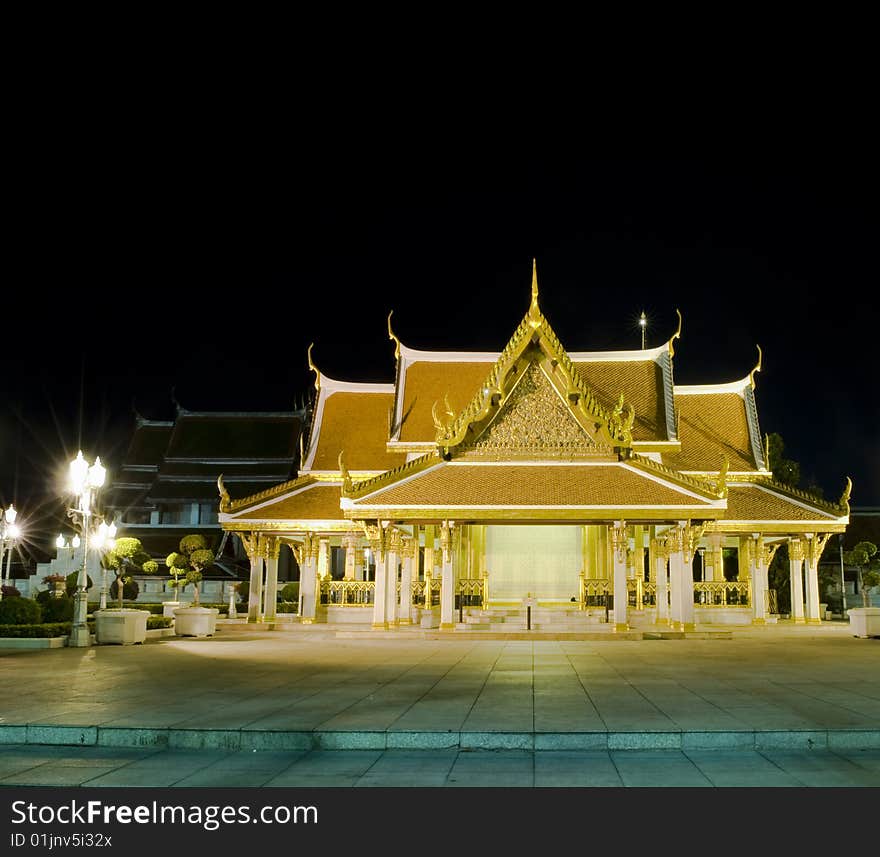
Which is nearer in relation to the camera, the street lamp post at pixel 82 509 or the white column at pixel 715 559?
the street lamp post at pixel 82 509

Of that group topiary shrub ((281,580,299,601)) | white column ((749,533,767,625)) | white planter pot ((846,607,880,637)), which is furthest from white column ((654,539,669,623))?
topiary shrub ((281,580,299,601))

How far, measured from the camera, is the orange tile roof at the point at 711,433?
28219 millimetres

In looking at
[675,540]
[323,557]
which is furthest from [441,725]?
[323,557]

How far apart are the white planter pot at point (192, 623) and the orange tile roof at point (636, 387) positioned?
13.4m

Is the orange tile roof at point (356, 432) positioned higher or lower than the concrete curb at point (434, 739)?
higher

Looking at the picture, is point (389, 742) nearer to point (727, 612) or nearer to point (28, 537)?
point (727, 612)

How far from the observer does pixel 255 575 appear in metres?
26.8

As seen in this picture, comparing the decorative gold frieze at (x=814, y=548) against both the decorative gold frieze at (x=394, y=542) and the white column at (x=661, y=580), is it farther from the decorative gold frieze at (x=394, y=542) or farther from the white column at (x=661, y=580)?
the decorative gold frieze at (x=394, y=542)

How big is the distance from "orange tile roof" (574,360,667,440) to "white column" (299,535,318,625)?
9.92 metres

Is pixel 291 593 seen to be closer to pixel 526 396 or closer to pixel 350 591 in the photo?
pixel 350 591

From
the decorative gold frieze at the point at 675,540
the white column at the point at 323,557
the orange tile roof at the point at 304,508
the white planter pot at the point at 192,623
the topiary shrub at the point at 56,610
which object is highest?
the orange tile roof at the point at 304,508

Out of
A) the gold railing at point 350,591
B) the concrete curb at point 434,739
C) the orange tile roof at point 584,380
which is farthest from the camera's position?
the orange tile roof at point 584,380

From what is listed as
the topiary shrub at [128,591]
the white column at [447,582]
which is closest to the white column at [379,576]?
the white column at [447,582]
